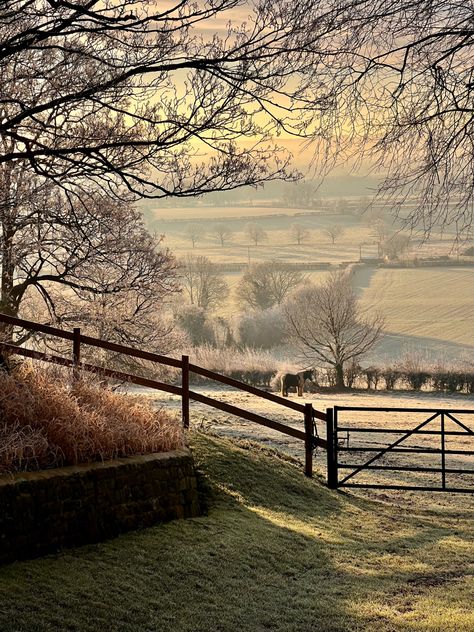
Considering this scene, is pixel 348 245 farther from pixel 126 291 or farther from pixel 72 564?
pixel 72 564

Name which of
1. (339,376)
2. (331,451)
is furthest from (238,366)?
(331,451)

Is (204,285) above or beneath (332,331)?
above

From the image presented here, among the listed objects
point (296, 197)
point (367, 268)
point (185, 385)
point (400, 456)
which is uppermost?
point (296, 197)

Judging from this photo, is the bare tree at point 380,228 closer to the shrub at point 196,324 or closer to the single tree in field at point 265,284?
the single tree in field at point 265,284

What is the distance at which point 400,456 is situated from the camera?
20.0 metres

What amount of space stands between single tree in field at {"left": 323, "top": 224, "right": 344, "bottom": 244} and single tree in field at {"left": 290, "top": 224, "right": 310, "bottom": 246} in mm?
3389

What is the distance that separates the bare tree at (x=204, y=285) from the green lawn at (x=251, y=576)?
93760 millimetres

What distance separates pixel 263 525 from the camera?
32.4 ft

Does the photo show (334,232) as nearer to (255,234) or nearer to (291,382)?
(255,234)

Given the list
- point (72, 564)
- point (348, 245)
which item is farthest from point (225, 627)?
point (348, 245)

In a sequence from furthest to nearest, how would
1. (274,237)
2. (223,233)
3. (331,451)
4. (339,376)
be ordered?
(223,233), (274,237), (339,376), (331,451)

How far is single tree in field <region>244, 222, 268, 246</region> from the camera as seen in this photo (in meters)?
147

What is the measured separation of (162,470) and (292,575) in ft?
6.19

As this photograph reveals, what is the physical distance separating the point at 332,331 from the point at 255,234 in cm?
9465
